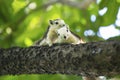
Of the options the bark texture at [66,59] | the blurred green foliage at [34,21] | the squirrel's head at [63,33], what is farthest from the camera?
the blurred green foliage at [34,21]

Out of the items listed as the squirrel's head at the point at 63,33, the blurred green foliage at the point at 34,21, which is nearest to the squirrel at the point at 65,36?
the squirrel's head at the point at 63,33

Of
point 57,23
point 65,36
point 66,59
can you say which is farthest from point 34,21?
point 66,59

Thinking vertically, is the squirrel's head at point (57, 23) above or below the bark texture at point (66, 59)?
above

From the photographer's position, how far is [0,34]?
5148 mm

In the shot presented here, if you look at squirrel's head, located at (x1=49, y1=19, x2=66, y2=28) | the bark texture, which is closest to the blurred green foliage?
squirrel's head, located at (x1=49, y1=19, x2=66, y2=28)

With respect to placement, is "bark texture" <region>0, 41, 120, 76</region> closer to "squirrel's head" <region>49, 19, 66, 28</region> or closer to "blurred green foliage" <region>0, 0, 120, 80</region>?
"squirrel's head" <region>49, 19, 66, 28</region>

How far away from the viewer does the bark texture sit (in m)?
1.95

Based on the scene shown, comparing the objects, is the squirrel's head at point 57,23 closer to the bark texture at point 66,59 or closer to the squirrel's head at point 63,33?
the squirrel's head at point 63,33

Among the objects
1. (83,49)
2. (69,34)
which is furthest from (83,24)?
(83,49)

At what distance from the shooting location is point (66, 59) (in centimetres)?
217

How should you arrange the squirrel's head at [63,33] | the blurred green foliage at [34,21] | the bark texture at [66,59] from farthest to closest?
the blurred green foliage at [34,21], the squirrel's head at [63,33], the bark texture at [66,59]

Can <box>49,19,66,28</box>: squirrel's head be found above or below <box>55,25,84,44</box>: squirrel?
above

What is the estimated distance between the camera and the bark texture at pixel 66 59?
1.95m

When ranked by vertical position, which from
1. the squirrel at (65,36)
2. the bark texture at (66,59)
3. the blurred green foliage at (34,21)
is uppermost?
the blurred green foliage at (34,21)
